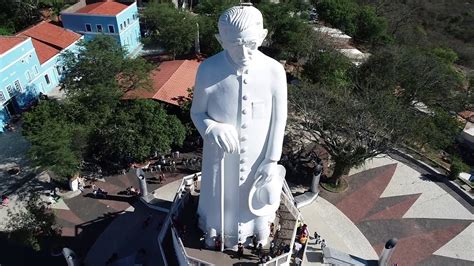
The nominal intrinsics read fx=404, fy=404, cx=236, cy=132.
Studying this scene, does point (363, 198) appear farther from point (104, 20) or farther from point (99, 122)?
point (104, 20)

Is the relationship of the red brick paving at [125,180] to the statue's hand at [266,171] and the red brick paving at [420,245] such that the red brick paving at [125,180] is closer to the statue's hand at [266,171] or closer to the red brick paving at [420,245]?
the statue's hand at [266,171]

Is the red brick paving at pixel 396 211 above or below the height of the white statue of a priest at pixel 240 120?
below

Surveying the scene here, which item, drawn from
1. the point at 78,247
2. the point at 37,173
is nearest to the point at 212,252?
the point at 78,247

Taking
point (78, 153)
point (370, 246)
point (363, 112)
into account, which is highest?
point (363, 112)

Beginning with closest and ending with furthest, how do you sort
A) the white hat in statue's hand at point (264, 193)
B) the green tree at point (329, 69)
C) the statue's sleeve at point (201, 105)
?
the statue's sleeve at point (201, 105)
the white hat in statue's hand at point (264, 193)
the green tree at point (329, 69)

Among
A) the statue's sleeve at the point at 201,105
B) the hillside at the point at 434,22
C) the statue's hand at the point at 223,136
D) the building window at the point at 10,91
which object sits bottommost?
the hillside at the point at 434,22

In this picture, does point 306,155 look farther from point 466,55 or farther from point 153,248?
point 466,55

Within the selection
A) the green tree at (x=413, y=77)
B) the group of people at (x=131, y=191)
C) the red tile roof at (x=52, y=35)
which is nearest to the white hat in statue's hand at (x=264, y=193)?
the group of people at (x=131, y=191)
